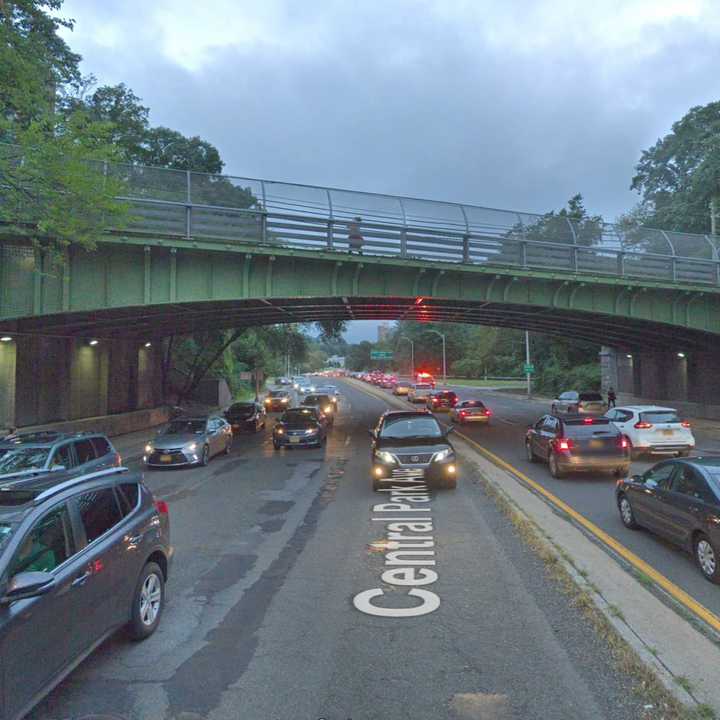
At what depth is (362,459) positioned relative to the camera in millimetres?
17359

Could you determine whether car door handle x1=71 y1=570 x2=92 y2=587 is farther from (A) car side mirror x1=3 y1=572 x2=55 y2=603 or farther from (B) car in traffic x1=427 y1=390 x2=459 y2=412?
(B) car in traffic x1=427 y1=390 x2=459 y2=412

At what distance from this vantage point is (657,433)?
15.9 meters

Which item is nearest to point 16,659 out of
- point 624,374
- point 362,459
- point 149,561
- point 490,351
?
point 149,561

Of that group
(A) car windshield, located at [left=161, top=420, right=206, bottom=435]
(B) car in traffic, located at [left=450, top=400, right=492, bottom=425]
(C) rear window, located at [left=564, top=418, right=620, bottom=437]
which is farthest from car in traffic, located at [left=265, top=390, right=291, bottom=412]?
(C) rear window, located at [left=564, top=418, right=620, bottom=437]

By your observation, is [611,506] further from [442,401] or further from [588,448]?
[442,401]

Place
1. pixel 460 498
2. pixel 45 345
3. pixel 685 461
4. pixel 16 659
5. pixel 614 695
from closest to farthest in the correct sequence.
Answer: pixel 16 659, pixel 614 695, pixel 685 461, pixel 460 498, pixel 45 345

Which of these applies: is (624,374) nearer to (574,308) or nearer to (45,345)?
(574,308)

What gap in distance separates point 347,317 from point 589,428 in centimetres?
2431

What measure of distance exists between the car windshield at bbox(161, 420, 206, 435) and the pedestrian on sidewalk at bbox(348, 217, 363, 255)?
817 centimetres

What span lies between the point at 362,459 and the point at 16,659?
46.7 feet

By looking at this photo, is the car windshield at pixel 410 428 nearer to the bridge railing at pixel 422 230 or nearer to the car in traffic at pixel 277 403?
the bridge railing at pixel 422 230

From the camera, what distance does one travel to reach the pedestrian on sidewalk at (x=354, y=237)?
68.4ft

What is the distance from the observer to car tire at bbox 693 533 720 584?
6.10 m

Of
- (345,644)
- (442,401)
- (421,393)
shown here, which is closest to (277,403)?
(421,393)
